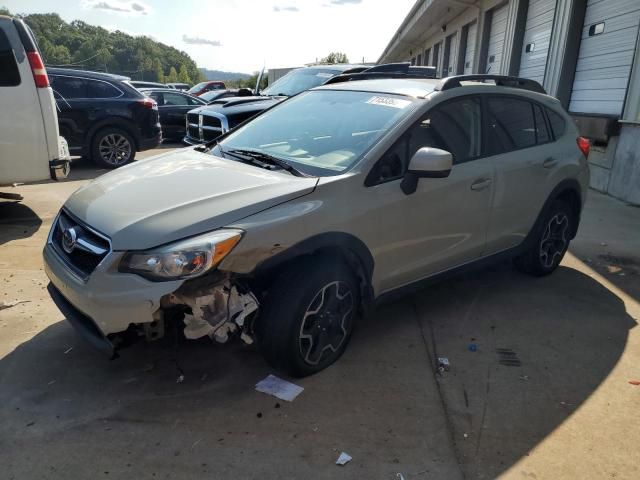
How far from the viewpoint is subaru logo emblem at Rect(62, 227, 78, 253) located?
112 inches

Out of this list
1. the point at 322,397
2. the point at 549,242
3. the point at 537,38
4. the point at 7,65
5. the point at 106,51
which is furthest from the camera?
the point at 106,51

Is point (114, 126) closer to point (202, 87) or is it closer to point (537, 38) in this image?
point (537, 38)

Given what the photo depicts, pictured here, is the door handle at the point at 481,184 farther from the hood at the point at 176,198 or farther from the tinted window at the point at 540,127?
the hood at the point at 176,198

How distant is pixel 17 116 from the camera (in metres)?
5.58

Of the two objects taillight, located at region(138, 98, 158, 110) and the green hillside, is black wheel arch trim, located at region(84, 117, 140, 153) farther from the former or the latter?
the green hillside

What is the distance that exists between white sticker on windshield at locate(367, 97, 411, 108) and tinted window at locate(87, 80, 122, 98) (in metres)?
7.53

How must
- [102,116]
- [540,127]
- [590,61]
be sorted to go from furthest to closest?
[102,116]
[590,61]
[540,127]

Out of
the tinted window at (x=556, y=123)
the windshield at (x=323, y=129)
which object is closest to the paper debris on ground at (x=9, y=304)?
the windshield at (x=323, y=129)

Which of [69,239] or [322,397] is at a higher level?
[69,239]

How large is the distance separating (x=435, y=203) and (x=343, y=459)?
172 cm

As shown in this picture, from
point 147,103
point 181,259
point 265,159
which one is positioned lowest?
point 181,259

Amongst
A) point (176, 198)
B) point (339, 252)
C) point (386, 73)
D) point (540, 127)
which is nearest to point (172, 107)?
point (386, 73)

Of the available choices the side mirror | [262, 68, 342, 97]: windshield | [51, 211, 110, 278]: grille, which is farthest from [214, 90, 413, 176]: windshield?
[262, 68, 342, 97]: windshield

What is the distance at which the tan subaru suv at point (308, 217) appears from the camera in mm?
2570
